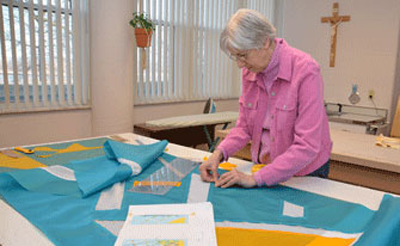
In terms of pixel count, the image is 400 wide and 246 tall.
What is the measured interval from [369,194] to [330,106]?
4.03 m

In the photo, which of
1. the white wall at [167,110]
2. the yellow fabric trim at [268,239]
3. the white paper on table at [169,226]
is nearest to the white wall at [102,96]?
the white wall at [167,110]

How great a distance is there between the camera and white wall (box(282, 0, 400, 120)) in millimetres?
4523

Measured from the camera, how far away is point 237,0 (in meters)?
5.69

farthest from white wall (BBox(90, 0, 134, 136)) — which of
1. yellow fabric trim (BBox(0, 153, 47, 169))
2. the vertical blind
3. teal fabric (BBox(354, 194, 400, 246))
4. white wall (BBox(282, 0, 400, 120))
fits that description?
teal fabric (BBox(354, 194, 400, 246))

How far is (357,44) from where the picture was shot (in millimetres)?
4789

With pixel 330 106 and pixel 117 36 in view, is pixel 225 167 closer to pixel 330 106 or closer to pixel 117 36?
pixel 117 36

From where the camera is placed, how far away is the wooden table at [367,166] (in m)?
1.96

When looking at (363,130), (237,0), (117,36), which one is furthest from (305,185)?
(237,0)

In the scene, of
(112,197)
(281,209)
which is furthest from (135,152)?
(281,209)

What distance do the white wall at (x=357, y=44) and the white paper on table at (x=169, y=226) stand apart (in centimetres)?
429

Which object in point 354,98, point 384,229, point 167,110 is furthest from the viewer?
point 167,110

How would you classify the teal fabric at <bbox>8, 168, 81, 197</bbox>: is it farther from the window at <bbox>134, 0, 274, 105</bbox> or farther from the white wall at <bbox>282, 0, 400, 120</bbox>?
the white wall at <bbox>282, 0, 400, 120</bbox>

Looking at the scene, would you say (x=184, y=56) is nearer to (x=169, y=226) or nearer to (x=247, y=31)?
(x=247, y=31)

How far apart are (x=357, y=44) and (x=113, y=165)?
4.34 m
